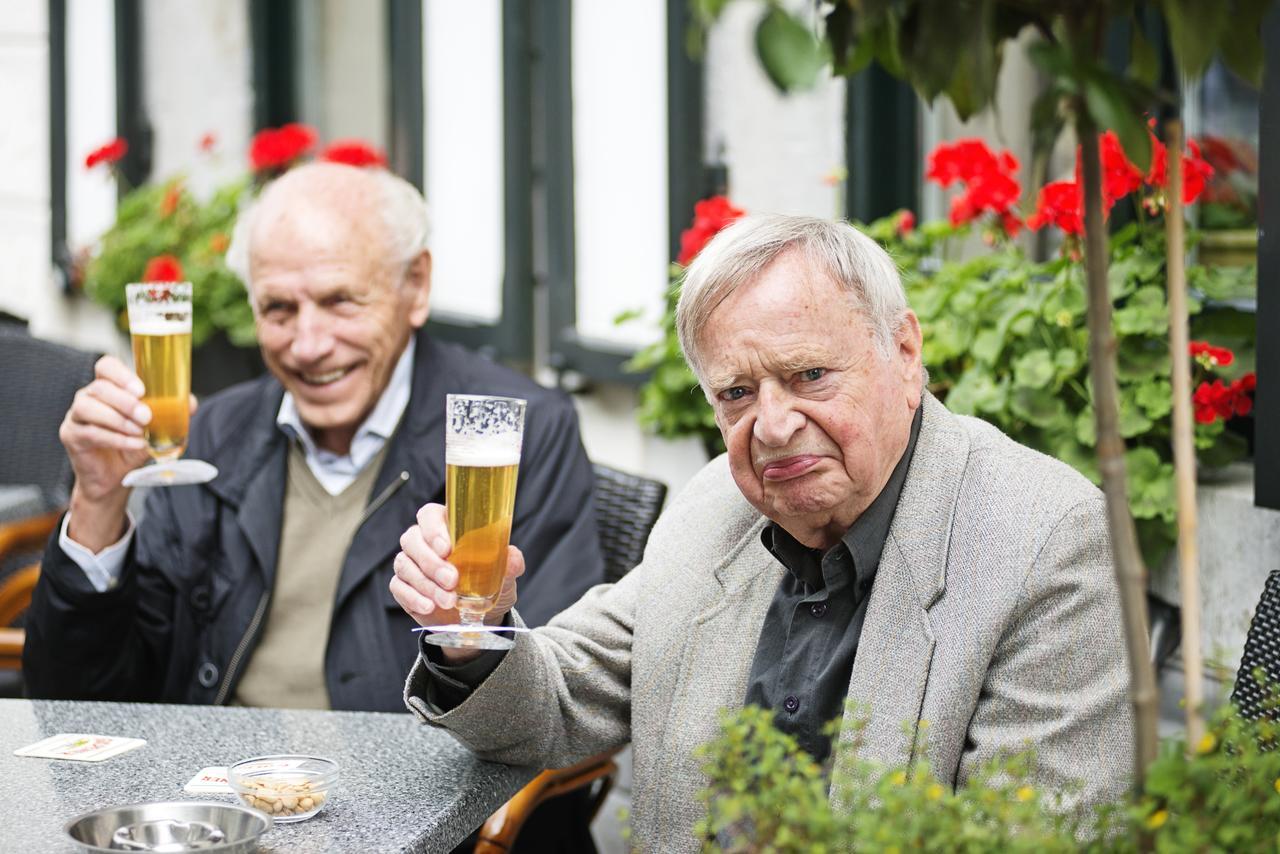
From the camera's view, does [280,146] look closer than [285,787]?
No

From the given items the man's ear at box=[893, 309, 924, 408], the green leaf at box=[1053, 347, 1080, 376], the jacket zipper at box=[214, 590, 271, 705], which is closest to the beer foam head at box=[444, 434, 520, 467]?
the man's ear at box=[893, 309, 924, 408]

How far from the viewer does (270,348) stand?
299cm

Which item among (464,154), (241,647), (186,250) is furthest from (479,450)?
(186,250)

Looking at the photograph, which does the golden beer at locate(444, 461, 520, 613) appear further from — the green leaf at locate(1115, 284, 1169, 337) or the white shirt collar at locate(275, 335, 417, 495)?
the green leaf at locate(1115, 284, 1169, 337)

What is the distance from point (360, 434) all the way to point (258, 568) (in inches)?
11.9

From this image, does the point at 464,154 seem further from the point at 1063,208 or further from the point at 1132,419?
the point at 1132,419

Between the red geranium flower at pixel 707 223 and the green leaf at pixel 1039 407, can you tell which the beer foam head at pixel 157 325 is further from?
the green leaf at pixel 1039 407

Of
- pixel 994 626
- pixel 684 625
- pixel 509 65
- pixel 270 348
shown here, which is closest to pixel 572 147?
pixel 509 65

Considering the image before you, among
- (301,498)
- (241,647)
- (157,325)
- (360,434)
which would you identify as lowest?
(241,647)

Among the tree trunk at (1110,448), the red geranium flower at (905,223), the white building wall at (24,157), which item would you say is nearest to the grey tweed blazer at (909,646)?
the tree trunk at (1110,448)

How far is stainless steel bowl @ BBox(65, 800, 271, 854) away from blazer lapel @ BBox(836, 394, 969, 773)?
69cm

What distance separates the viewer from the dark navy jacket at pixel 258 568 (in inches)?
107

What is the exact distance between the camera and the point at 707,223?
3500 mm

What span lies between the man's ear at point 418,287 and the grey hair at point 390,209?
0.02 metres
